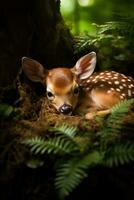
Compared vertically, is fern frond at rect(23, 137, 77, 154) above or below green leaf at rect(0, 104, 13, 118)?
below

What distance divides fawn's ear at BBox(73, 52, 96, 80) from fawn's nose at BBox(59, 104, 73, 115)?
50cm

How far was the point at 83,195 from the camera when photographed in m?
3.64

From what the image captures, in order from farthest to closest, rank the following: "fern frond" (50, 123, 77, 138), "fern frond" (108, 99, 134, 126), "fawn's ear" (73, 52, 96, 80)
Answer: "fawn's ear" (73, 52, 96, 80) → "fern frond" (108, 99, 134, 126) → "fern frond" (50, 123, 77, 138)

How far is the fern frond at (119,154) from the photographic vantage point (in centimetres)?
345

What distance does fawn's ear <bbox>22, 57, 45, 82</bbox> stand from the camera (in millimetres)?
4589

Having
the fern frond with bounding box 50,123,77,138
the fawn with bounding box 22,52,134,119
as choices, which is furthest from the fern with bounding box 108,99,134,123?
the fawn with bounding box 22,52,134,119

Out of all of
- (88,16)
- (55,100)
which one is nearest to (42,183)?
(55,100)

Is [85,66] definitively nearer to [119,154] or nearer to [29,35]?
[29,35]

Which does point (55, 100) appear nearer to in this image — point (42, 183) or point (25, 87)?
point (25, 87)

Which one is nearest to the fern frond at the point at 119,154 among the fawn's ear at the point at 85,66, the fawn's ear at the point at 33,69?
the fawn's ear at the point at 33,69

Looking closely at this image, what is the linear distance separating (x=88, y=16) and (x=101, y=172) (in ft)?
8.46

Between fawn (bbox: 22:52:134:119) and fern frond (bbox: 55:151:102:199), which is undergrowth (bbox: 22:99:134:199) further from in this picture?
fawn (bbox: 22:52:134:119)

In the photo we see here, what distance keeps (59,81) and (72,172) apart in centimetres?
146

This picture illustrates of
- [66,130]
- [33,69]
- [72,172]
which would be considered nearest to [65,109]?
[33,69]
